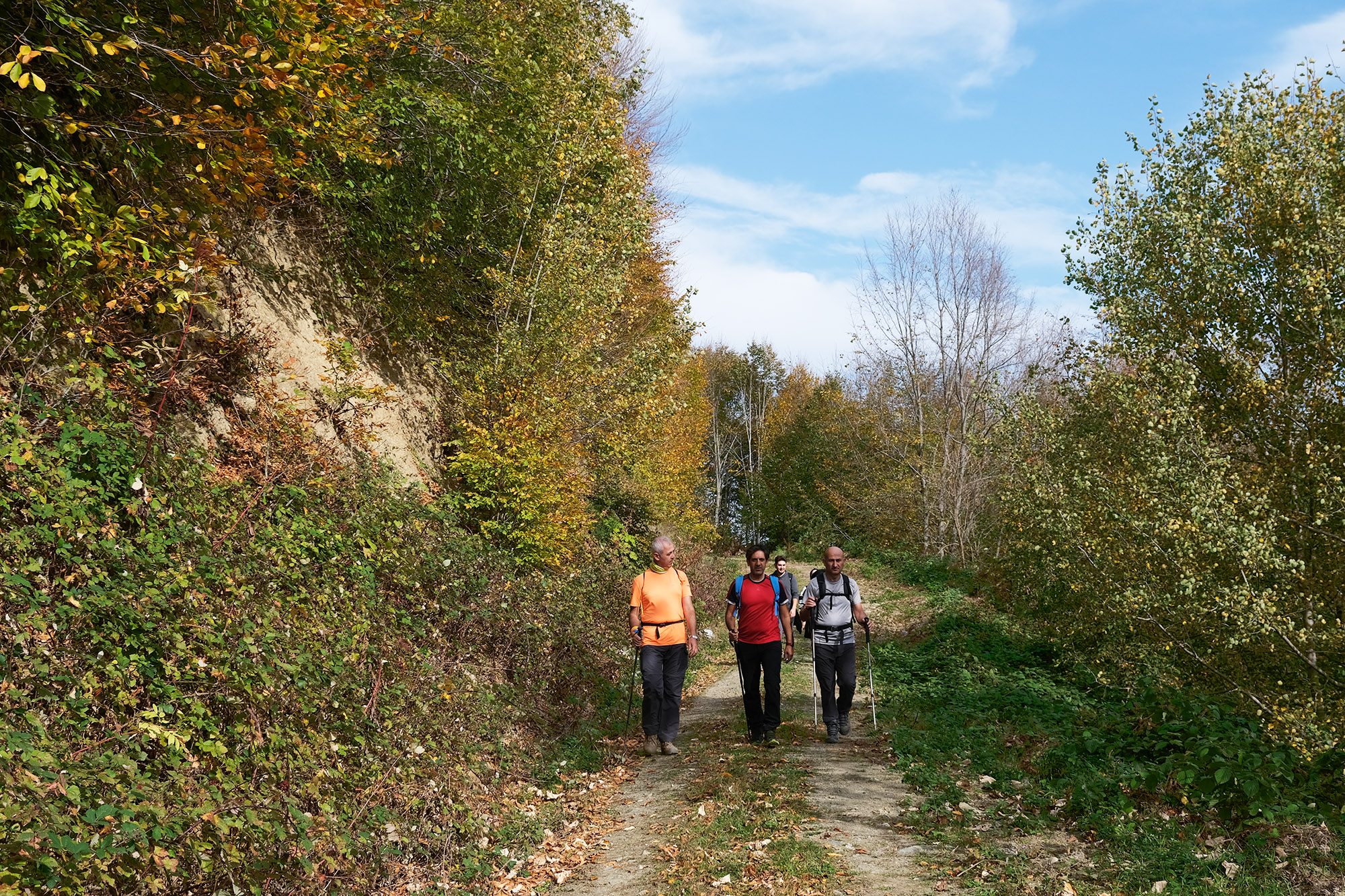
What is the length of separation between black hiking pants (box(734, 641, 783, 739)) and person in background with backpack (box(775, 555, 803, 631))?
2.18 feet

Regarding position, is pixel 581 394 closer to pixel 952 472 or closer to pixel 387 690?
pixel 387 690

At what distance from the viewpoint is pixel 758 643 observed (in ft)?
29.4

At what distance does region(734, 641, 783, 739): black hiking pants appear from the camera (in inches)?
351

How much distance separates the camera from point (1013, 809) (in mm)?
6504

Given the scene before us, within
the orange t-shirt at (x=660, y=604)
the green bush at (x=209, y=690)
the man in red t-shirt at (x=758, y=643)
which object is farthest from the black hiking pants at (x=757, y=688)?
the green bush at (x=209, y=690)

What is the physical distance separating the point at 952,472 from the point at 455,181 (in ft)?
85.3

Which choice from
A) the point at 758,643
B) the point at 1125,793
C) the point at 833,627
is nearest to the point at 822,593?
the point at 833,627

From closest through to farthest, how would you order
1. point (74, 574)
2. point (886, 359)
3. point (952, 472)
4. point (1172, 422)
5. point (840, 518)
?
1. point (74, 574)
2. point (1172, 422)
3. point (952, 472)
4. point (886, 359)
5. point (840, 518)

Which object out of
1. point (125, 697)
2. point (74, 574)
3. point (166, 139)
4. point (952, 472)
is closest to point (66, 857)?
point (125, 697)

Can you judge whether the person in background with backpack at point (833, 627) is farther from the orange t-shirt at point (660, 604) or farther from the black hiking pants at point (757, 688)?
the orange t-shirt at point (660, 604)

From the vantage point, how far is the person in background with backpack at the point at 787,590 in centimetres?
955

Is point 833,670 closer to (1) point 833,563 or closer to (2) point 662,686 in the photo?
(1) point 833,563

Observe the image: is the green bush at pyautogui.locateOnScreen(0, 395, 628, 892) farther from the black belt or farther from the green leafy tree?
Result: the green leafy tree

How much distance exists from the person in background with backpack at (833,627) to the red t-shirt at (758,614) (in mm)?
501
